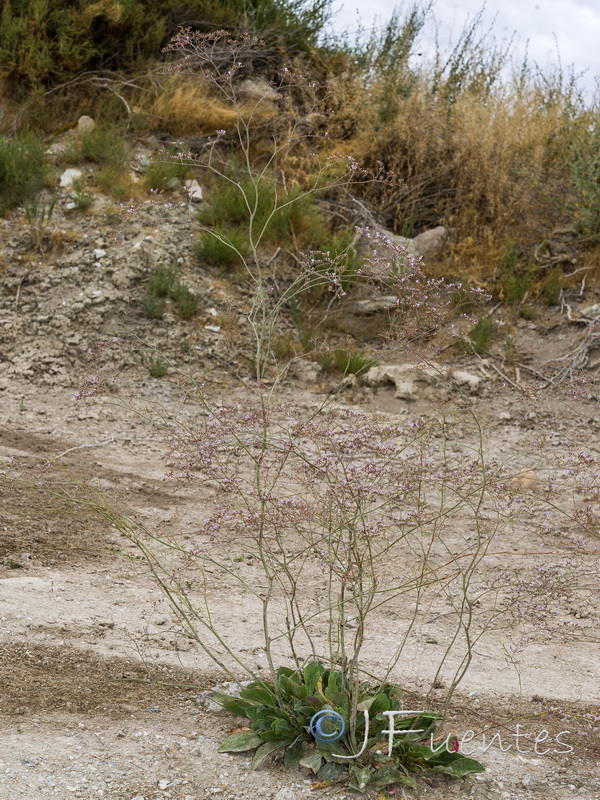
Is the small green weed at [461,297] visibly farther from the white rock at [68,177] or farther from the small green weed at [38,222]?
the white rock at [68,177]

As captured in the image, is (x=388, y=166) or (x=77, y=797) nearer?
(x=77, y=797)

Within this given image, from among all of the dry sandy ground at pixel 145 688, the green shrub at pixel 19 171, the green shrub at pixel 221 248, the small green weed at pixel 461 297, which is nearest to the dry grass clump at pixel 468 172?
the small green weed at pixel 461 297

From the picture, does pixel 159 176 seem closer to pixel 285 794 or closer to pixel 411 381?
pixel 411 381

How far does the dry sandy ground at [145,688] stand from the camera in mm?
2551

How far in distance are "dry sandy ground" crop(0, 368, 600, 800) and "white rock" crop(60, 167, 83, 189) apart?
3.82m

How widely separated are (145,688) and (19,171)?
6.03 metres

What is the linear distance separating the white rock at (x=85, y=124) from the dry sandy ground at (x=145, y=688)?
15.2 ft

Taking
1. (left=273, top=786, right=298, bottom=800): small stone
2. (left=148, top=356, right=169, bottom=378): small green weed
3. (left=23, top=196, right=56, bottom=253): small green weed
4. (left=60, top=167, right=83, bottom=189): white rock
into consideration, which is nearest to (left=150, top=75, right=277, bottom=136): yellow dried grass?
(left=60, top=167, right=83, bottom=189): white rock

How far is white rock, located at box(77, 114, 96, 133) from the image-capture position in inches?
345

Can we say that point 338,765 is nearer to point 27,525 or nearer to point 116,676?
point 116,676

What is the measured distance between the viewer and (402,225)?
905 centimetres

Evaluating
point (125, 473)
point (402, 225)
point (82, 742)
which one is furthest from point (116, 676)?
point (402, 225)

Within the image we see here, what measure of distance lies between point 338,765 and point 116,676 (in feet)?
3.20

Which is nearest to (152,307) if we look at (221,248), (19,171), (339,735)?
(221,248)
